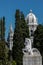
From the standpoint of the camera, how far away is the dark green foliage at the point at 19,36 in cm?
5318

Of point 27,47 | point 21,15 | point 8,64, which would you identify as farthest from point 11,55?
point 27,47

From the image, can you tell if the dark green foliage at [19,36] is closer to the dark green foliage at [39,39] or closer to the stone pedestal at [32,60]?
the dark green foliage at [39,39]

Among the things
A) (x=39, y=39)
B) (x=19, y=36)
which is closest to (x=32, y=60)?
(x=19, y=36)

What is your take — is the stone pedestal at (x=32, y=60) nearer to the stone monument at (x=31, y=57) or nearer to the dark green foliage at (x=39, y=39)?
the stone monument at (x=31, y=57)

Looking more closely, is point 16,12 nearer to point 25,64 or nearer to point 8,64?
point 8,64

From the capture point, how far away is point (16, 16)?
6369 centimetres

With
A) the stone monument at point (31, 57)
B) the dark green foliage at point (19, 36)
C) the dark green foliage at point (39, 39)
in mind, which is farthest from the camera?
the dark green foliage at point (39, 39)

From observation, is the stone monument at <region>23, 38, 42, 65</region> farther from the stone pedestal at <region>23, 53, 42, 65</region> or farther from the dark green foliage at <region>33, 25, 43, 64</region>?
the dark green foliage at <region>33, 25, 43, 64</region>

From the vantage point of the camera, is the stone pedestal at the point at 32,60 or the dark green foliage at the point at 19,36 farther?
the dark green foliage at the point at 19,36

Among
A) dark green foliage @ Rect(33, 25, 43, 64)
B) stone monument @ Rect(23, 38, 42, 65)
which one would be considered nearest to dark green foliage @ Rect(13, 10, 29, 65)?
dark green foliage @ Rect(33, 25, 43, 64)

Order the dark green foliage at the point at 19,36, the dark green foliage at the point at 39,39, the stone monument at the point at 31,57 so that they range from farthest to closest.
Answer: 1. the dark green foliage at the point at 39,39
2. the dark green foliage at the point at 19,36
3. the stone monument at the point at 31,57

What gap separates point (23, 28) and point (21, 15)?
4403mm

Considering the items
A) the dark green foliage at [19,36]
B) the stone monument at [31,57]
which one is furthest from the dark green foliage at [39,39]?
the stone monument at [31,57]

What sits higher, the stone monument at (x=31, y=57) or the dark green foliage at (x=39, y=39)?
the dark green foliage at (x=39, y=39)
